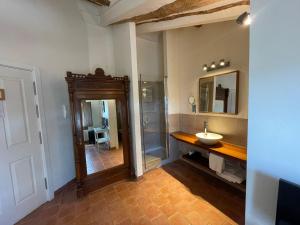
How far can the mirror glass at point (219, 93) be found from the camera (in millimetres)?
2582

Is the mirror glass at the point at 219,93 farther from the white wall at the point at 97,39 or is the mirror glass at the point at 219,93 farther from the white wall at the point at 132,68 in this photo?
the white wall at the point at 97,39

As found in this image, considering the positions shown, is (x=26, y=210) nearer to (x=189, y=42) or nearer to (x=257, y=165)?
(x=257, y=165)

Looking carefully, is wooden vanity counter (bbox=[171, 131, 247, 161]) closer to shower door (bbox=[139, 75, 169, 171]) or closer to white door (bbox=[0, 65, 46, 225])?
shower door (bbox=[139, 75, 169, 171])

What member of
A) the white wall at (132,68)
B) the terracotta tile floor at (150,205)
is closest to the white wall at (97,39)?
the white wall at (132,68)

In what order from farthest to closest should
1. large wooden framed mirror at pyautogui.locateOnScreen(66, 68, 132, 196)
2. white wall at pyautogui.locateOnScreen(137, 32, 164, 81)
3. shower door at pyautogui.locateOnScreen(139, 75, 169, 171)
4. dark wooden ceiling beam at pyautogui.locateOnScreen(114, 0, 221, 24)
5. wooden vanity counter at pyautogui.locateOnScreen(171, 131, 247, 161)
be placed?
white wall at pyautogui.locateOnScreen(137, 32, 164, 81), shower door at pyautogui.locateOnScreen(139, 75, 169, 171), large wooden framed mirror at pyautogui.locateOnScreen(66, 68, 132, 196), wooden vanity counter at pyautogui.locateOnScreen(171, 131, 247, 161), dark wooden ceiling beam at pyautogui.locateOnScreen(114, 0, 221, 24)

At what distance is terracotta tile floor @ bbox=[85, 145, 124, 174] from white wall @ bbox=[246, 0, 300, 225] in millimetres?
2131

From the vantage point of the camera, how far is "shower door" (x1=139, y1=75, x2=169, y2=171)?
136 inches

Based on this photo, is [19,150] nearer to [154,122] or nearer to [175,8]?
[154,122]

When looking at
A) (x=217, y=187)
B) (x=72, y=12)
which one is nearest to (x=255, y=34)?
(x=217, y=187)

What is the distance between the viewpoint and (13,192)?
1995mm

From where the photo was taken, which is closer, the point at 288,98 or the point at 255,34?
the point at 288,98

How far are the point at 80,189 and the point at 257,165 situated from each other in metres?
2.42

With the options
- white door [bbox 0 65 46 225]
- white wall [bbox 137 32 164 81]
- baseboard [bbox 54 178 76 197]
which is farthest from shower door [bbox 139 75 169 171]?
white door [bbox 0 65 46 225]

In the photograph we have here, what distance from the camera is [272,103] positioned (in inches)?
44.4
